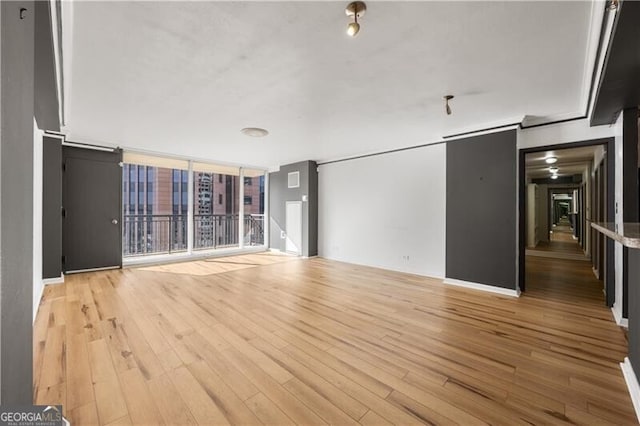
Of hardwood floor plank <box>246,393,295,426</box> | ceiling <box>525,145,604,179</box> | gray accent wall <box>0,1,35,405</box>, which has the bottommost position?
hardwood floor plank <box>246,393,295,426</box>

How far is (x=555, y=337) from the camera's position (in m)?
2.50

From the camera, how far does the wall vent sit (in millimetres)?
7093

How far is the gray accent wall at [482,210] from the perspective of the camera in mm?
3738

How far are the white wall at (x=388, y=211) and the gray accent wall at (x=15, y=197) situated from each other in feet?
16.1

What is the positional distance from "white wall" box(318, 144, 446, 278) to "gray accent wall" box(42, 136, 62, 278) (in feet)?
16.4

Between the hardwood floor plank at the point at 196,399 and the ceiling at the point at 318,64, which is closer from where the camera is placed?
the hardwood floor plank at the point at 196,399

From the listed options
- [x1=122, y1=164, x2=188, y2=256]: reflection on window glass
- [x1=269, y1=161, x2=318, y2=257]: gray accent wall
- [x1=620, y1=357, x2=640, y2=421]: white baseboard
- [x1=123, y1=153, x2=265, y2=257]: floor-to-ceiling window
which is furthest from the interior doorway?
[x1=620, y1=357, x2=640, y2=421]: white baseboard

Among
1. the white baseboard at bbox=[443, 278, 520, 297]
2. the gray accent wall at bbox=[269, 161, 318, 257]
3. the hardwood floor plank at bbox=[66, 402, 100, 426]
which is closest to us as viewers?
the hardwood floor plank at bbox=[66, 402, 100, 426]

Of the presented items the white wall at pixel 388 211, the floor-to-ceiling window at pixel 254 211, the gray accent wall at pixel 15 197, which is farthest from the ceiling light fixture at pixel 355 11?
the floor-to-ceiling window at pixel 254 211

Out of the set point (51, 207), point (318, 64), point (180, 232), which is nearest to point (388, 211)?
point (318, 64)

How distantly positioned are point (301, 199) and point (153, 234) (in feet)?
12.3

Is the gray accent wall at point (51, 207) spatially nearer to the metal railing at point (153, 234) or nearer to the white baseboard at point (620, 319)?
the metal railing at point (153, 234)

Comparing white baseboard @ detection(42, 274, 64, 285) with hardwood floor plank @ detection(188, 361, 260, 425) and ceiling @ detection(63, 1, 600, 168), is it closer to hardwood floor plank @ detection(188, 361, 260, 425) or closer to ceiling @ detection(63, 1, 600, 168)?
ceiling @ detection(63, 1, 600, 168)

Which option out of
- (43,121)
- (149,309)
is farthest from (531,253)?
(43,121)
